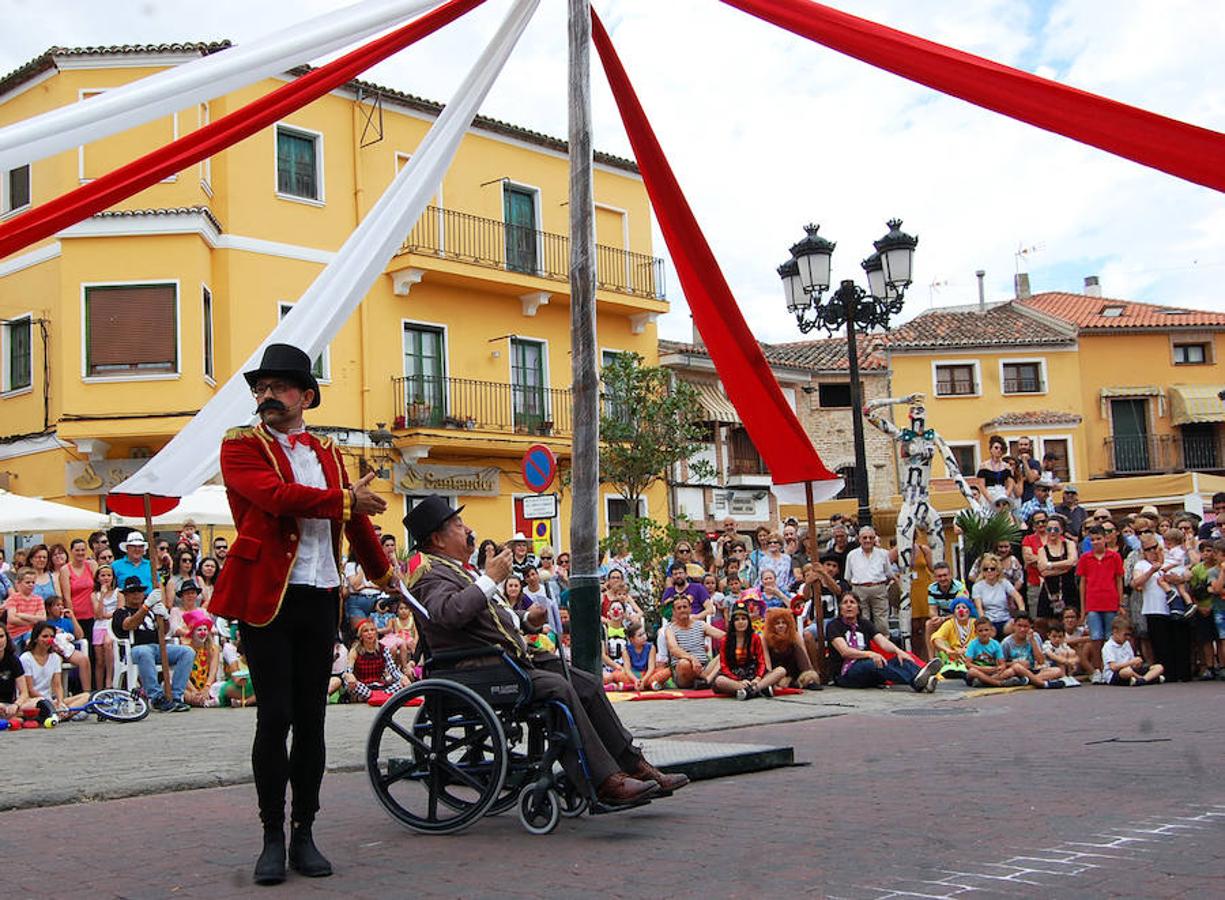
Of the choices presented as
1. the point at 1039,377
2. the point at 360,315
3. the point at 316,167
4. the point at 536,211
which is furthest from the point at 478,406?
the point at 1039,377

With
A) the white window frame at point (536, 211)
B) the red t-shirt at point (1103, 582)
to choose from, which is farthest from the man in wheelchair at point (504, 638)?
the white window frame at point (536, 211)

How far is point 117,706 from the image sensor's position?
12539 mm

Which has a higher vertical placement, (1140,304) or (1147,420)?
(1140,304)

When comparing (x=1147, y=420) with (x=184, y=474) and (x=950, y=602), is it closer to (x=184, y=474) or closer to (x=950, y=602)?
(x=950, y=602)

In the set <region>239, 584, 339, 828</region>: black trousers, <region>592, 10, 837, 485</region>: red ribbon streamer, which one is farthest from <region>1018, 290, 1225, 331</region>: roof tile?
<region>239, 584, 339, 828</region>: black trousers

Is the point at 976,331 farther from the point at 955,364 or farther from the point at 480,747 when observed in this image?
the point at 480,747

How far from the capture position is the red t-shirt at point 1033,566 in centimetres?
1655

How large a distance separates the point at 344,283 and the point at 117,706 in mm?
6626

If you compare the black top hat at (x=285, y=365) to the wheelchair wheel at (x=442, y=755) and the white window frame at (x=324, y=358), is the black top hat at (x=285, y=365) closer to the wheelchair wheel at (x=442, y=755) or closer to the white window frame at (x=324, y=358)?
the wheelchair wheel at (x=442, y=755)

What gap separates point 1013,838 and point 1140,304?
55299mm

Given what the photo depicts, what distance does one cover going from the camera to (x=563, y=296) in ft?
102

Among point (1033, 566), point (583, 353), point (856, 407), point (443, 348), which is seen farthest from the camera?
point (443, 348)

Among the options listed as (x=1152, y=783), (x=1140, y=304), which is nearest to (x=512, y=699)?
(x=1152, y=783)

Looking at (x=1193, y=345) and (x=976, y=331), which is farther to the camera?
(x=1193, y=345)
